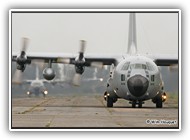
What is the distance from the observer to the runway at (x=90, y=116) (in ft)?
56.1

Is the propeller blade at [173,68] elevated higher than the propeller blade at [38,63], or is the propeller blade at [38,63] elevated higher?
the propeller blade at [38,63]

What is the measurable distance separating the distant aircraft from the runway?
1.34ft

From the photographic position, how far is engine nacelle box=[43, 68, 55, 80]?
64.1 feet

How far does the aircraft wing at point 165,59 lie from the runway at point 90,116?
94cm

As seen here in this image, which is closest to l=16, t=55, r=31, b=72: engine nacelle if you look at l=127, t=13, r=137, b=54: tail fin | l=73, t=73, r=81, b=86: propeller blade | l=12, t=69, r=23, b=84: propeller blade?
l=12, t=69, r=23, b=84: propeller blade

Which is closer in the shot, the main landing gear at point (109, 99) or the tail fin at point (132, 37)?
the tail fin at point (132, 37)

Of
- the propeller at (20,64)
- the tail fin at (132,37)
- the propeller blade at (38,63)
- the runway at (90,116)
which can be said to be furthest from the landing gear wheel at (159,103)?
the propeller at (20,64)

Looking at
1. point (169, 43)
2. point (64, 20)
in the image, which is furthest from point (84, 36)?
point (169, 43)

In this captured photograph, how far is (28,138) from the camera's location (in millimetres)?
16688

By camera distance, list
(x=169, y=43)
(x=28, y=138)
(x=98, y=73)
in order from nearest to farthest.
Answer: (x=28, y=138) < (x=169, y=43) < (x=98, y=73)

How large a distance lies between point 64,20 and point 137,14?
162cm

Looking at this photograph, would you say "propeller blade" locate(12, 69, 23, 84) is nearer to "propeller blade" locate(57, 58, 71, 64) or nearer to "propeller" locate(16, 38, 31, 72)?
"propeller" locate(16, 38, 31, 72)

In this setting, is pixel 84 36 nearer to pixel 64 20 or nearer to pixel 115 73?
pixel 64 20

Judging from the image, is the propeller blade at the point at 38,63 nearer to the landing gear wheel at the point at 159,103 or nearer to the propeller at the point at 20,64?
the propeller at the point at 20,64
